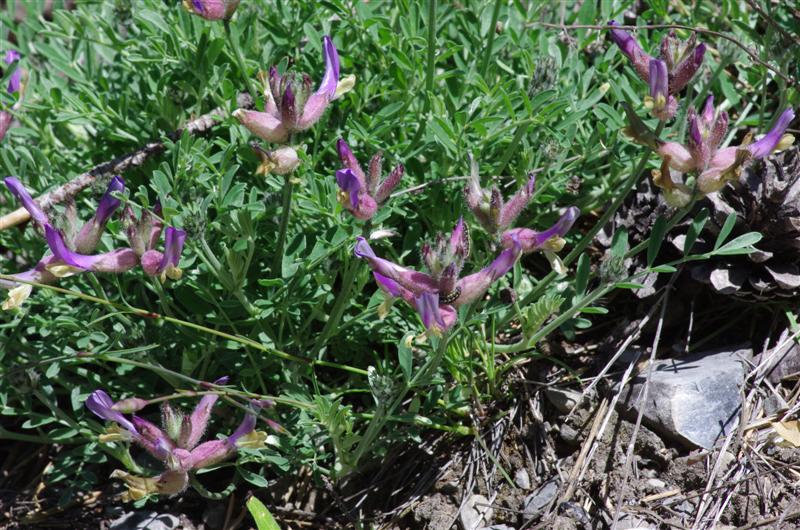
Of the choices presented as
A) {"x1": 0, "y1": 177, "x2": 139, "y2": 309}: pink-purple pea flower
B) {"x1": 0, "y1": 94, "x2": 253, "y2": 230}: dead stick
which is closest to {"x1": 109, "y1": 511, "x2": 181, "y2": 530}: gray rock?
{"x1": 0, "y1": 177, "x2": 139, "y2": 309}: pink-purple pea flower

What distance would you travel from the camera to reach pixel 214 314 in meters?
3.16

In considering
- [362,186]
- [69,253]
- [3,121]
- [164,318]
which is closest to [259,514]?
[164,318]

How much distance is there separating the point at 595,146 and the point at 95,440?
7.40 ft

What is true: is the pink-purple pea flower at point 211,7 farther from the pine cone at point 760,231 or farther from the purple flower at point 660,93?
the pine cone at point 760,231

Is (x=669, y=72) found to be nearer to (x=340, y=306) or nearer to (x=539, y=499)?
(x=340, y=306)

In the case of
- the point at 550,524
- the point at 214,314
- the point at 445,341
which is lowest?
the point at 550,524

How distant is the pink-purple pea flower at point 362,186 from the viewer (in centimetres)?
244

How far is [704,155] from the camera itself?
8.02ft

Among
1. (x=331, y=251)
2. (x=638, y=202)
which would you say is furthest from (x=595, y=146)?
(x=331, y=251)

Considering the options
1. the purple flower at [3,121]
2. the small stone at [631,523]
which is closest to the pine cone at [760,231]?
the small stone at [631,523]

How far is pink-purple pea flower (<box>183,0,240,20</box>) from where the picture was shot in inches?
107

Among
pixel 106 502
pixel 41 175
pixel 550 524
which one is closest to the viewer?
pixel 550 524

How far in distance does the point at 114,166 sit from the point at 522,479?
2.05 m

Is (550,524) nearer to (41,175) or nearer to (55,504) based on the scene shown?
(55,504)
